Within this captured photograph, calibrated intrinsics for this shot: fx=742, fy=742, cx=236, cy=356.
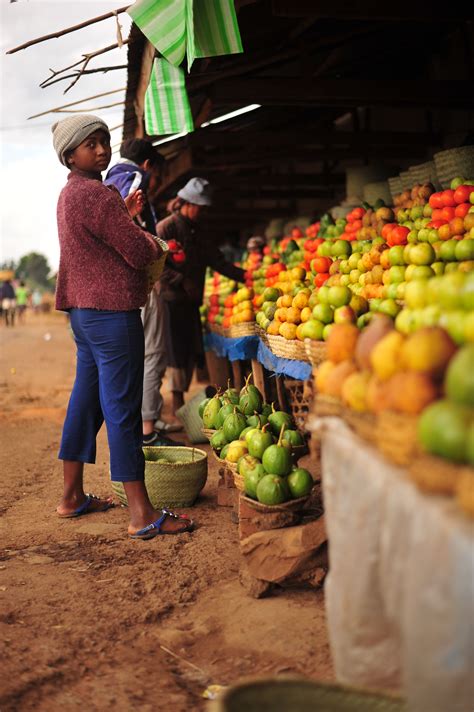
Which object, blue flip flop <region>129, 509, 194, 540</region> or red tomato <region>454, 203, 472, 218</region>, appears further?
red tomato <region>454, 203, 472, 218</region>

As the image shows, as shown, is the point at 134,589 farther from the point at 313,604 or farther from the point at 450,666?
the point at 450,666

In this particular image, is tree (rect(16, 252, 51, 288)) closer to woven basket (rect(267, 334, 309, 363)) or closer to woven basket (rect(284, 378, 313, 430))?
woven basket (rect(284, 378, 313, 430))

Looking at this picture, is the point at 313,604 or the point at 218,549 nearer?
the point at 313,604

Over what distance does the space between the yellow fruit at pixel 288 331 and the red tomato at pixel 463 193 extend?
4.46 feet

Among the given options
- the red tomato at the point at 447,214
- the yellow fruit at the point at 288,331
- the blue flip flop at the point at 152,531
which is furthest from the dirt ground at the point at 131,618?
the red tomato at the point at 447,214

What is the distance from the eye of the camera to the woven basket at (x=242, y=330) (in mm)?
6547

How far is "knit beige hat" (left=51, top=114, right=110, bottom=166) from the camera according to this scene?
13.3ft

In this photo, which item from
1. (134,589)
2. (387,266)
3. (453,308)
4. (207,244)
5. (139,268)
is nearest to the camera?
(453,308)

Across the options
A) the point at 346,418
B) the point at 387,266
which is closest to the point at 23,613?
the point at 346,418

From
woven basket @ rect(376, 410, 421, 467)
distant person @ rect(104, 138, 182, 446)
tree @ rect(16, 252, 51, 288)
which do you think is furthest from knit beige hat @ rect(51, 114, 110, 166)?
tree @ rect(16, 252, 51, 288)

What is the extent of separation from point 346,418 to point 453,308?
1.59 feet

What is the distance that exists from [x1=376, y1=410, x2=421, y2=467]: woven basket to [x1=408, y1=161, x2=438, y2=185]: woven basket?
4.70 metres

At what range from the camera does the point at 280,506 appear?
11.9ft

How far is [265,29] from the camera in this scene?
5734 millimetres
